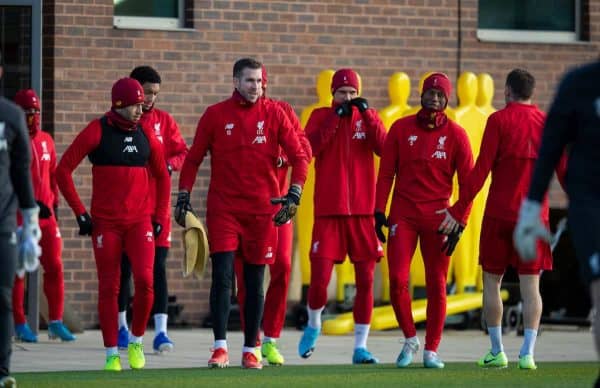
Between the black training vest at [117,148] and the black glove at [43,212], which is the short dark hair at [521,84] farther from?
the black glove at [43,212]

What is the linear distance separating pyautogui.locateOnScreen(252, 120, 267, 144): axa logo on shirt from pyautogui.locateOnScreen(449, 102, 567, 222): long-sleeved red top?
1.47m

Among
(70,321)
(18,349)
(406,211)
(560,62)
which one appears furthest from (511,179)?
(560,62)

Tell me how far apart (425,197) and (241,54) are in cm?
582

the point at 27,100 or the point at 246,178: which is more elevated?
the point at 27,100

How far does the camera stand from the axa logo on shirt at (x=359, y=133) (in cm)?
1359

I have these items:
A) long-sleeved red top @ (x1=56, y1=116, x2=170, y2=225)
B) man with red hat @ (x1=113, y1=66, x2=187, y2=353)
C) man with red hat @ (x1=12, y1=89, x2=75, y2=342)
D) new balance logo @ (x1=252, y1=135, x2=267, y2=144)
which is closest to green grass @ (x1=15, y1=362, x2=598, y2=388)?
long-sleeved red top @ (x1=56, y1=116, x2=170, y2=225)

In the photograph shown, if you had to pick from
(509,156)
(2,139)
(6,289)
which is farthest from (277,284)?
(2,139)

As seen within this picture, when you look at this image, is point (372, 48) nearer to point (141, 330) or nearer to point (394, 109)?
point (394, 109)

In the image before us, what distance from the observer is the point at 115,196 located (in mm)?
12086

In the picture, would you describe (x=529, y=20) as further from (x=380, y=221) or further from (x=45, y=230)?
(x=380, y=221)

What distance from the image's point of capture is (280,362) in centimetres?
1288

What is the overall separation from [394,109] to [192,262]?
5.93 meters

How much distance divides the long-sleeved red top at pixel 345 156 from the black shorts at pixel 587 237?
6.24 metres

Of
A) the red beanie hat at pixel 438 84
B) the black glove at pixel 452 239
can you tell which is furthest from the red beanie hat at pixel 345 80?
the black glove at pixel 452 239
